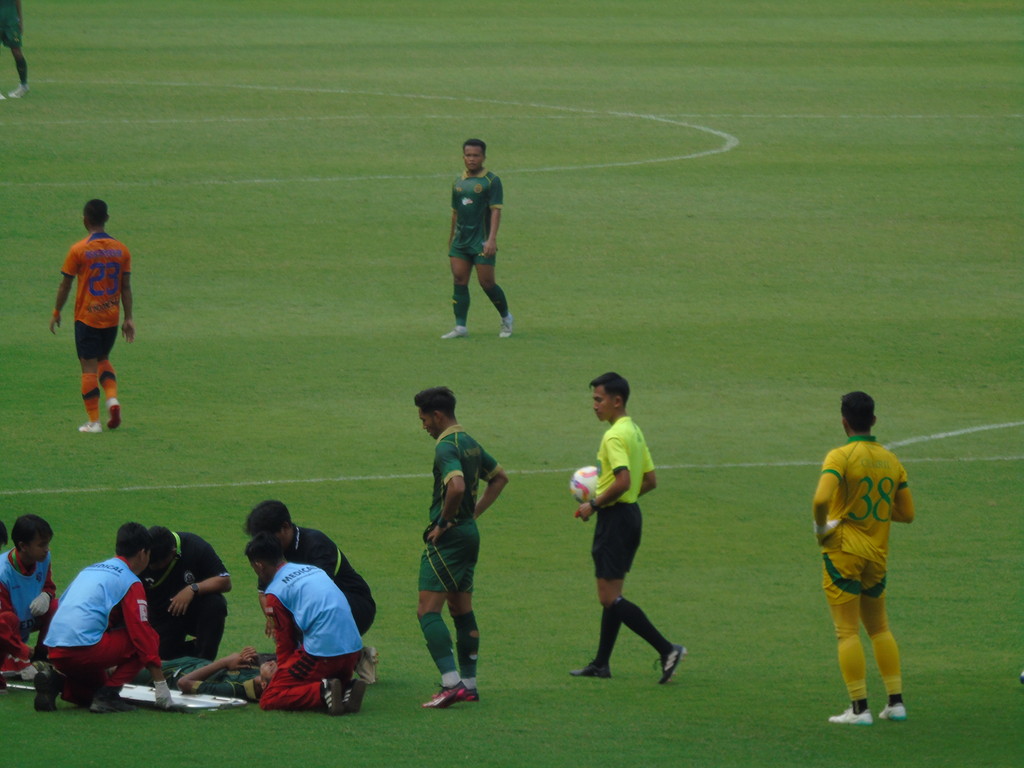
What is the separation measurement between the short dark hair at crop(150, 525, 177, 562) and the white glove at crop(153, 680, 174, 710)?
1.01 meters

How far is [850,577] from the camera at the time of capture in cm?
915

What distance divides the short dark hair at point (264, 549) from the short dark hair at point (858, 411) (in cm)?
320

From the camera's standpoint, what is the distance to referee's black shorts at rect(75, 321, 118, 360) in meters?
15.7

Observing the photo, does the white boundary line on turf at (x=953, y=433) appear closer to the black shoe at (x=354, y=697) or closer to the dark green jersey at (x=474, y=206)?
the dark green jersey at (x=474, y=206)

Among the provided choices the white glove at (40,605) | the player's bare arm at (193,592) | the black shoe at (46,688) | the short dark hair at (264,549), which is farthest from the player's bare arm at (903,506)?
the white glove at (40,605)

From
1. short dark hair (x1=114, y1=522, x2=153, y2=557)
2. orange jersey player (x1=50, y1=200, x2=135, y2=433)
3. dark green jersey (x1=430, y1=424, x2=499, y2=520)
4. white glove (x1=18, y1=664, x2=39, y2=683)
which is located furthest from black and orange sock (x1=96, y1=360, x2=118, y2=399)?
dark green jersey (x1=430, y1=424, x2=499, y2=520)

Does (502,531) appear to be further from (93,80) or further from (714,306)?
(93,80)

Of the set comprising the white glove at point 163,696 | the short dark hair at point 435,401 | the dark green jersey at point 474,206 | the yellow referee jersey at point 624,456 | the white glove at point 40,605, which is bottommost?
the white glove at point 163,696

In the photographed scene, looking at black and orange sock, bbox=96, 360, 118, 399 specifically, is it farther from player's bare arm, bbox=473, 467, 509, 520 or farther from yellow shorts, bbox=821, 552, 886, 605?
yellow shorts, bbox=821, 552, 886, 605

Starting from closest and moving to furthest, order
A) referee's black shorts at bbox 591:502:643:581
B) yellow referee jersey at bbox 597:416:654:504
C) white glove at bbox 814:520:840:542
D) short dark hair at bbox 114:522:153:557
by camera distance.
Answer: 1. white glove at bbox 814:520:840:542
2. short dark hair at bbox 114:522:153:557
3. yellow referee jersey at bbox 597:416:654:504
4. referee's black shorts at bbox 591:502:643:581

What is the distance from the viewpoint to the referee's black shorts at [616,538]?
9922 mm

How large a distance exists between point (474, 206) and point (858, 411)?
10.5m

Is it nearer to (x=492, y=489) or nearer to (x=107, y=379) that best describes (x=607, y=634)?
(x=492, y=489)

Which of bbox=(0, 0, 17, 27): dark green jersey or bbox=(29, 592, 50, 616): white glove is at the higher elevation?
bbox=(0, 0, 17, 27): dark green jersey
